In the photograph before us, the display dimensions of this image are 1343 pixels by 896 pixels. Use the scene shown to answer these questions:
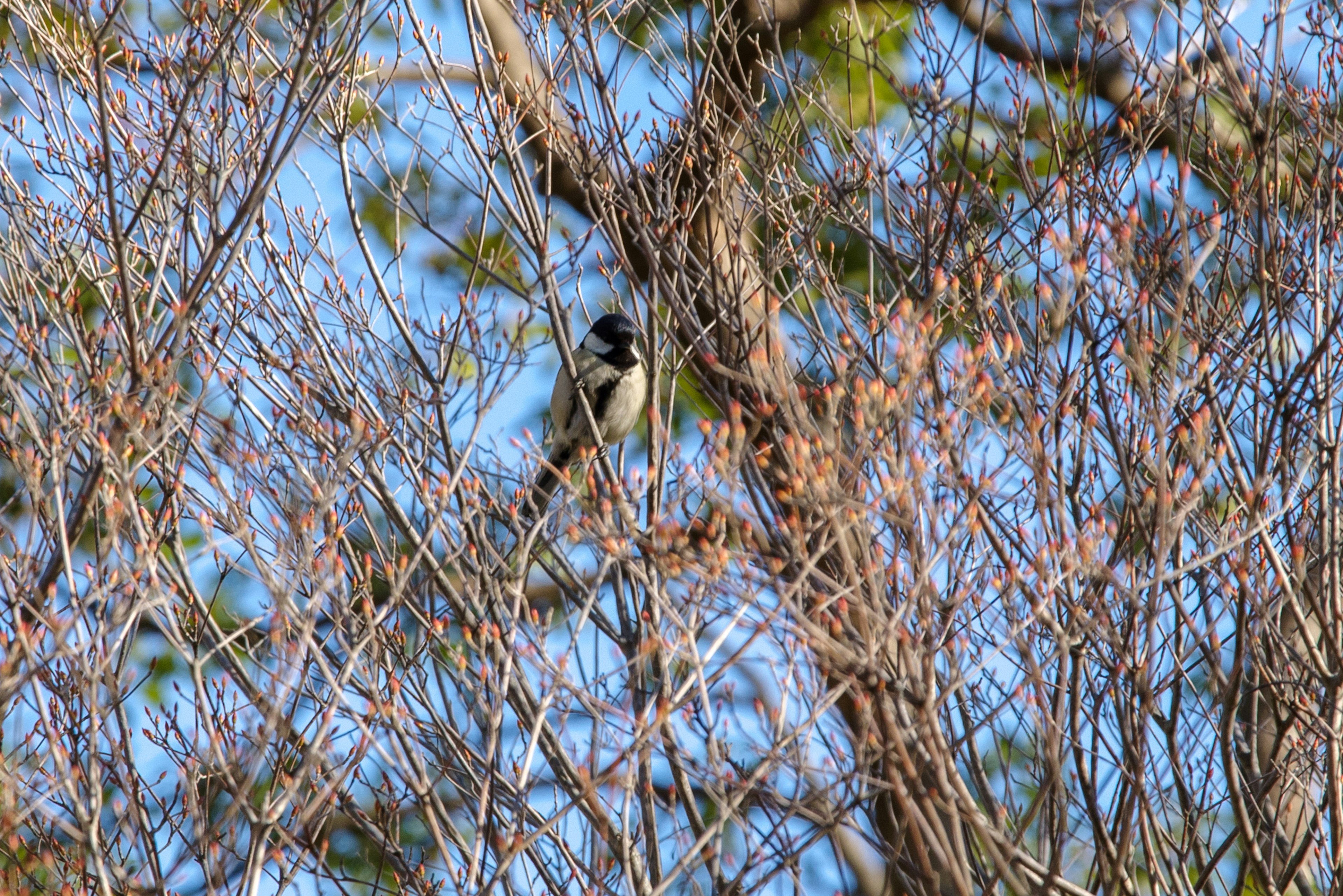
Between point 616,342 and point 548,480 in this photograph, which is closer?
point 548,480

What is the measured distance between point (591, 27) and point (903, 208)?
1226 mm

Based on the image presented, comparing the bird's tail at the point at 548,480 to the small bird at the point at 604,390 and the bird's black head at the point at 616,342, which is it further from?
the bird's black head at the point at 616,342

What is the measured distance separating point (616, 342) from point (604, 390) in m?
0.25

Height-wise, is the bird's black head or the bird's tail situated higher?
the bird's black head

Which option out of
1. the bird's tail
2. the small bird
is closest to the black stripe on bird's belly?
the small bird

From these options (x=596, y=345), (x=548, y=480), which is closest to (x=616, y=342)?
(x=596, y=345)

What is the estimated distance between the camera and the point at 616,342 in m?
6.85

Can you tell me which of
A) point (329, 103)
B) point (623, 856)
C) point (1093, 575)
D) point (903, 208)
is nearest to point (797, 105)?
point (903, 208)

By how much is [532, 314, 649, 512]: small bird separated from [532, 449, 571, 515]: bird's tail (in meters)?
0.01

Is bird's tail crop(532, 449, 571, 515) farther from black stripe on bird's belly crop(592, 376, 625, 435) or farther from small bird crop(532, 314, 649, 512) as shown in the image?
black stripe on bird's belly crop(592, 376, 625, 435)

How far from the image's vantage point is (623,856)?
3416 mm

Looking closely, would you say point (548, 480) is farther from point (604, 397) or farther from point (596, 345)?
point (596, 345)

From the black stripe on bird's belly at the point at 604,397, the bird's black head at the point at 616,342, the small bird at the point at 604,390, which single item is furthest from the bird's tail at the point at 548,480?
the bird's black head at the point at 616,342

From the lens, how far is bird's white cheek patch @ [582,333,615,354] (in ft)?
22.7
